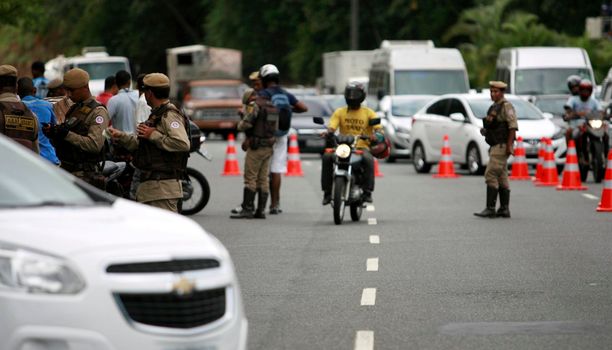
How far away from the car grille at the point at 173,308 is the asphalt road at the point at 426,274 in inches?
104

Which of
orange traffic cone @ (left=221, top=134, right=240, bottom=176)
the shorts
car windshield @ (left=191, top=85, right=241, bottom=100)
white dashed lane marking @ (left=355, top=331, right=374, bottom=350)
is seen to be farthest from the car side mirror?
car windshield @ (left=191, top=85, right=241, bottom=100)

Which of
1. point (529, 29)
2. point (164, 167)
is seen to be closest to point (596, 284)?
point (164, 167)

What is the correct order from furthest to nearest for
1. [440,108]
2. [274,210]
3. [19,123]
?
[440,108]
[274,210]
[19,123]

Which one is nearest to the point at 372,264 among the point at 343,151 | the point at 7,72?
the point at 7,72

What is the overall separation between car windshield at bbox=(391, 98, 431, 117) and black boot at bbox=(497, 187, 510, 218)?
15890mm

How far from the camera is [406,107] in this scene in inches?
1396

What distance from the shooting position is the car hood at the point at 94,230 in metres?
6.45

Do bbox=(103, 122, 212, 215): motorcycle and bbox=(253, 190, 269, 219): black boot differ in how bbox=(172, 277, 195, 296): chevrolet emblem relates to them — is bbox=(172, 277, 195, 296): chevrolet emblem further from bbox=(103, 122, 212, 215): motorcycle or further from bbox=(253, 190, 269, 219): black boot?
bbox=(253, 190, 269, 219): black boot

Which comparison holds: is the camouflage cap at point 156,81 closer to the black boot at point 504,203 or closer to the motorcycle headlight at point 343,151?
the motorcycle headlight at point 343,151

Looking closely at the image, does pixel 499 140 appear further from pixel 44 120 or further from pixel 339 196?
pixel 44 120

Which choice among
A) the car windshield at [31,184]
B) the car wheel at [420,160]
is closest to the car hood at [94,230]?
the car windshield at [31,184]

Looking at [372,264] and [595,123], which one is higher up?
[372,264]

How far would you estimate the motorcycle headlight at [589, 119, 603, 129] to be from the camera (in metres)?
25.6

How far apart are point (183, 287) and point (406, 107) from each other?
29089 millimetres
